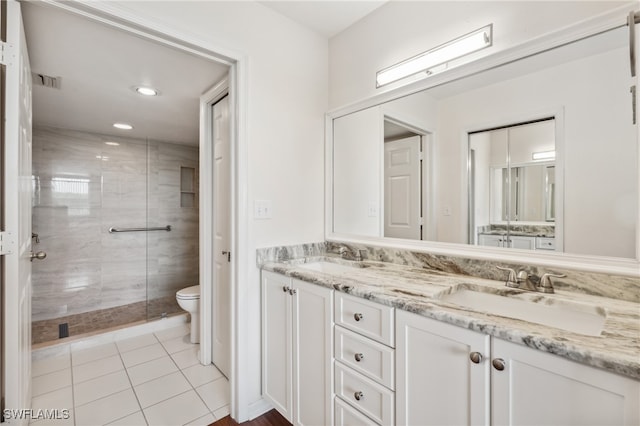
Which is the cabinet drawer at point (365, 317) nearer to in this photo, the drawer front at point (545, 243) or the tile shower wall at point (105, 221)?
the drawer front at point (545, 243)

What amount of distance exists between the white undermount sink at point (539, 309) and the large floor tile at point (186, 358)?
202cm

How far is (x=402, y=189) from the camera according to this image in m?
1.84

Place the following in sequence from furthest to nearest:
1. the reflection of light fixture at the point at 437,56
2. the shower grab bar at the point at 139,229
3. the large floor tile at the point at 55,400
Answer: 1. the shower grab bar at the point at 139,229
2. the large floor tile at the point at 55,400
3. the reflection of light fixture at the point at 437,56

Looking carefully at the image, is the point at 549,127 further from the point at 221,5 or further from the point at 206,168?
the point at 206,168

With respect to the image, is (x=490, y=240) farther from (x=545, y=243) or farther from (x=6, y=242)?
(x=6, y=242)

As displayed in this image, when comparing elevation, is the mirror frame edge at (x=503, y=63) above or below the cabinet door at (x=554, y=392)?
above

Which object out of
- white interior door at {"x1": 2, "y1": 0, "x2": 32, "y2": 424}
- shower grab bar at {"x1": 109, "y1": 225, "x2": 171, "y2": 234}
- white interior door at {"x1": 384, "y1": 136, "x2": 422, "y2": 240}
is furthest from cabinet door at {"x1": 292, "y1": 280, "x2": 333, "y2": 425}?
shower grab bar at {"x1": 109, "y1": 225, "x2": 171, "y2": 234}

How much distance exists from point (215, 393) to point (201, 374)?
0.28m

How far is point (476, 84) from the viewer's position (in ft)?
4.79

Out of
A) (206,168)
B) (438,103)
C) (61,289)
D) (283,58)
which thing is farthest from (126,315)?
(438,103)

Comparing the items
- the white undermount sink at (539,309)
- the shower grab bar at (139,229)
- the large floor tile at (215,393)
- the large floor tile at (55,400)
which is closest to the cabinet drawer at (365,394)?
the white undermount sink at (539,309)

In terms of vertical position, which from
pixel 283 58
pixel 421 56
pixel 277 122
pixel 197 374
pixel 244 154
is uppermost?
pixel 283 58

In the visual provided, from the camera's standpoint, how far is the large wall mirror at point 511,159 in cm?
111

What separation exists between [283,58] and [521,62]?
4.22ft
